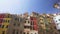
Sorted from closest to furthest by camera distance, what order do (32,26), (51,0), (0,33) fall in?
(0,33)
(32,26)
(51,0)

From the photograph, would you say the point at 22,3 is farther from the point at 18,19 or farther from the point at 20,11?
the point at 18,19

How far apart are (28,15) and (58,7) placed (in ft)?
2.20

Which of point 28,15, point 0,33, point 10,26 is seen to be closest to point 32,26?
point 28,15

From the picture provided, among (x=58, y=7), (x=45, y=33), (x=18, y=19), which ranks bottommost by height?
(x=45, y=33)

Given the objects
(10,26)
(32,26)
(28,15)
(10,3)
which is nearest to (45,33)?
(32,26)

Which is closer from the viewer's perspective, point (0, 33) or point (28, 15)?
point (0, 33)

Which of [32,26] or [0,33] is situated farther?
[32,26]

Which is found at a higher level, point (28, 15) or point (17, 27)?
point (28, 15)

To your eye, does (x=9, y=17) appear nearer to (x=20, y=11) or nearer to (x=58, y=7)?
(x=20, y=11)

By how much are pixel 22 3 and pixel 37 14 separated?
364 millimetres

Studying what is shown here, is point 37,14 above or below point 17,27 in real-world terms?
above

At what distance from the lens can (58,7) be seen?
2963 mm

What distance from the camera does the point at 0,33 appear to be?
2.47m

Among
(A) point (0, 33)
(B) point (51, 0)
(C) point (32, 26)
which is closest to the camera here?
(A) point (0, 33)
